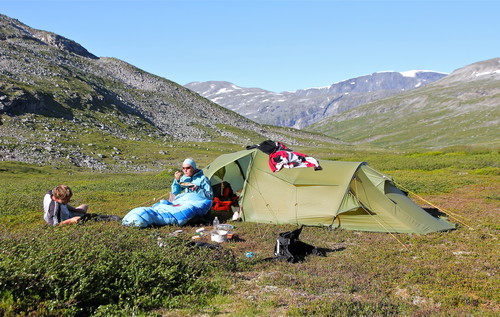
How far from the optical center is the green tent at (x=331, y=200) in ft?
42.9

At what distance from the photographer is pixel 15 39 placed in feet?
348

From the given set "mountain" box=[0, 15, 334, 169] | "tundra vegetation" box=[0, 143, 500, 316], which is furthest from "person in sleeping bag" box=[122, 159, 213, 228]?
"mountain" box=[0, 15, 334, 169]

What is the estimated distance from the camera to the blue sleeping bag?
12.0m

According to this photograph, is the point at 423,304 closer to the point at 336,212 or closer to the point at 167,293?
the point at 167,293

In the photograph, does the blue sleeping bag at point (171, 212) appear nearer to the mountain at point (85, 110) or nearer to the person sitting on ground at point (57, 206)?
the person sitting on ground at point (57, 206)

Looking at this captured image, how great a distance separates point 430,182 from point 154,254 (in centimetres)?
2412

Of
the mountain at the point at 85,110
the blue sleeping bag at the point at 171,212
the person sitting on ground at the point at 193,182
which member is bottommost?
the blue sleeping bag at the point at 171,212

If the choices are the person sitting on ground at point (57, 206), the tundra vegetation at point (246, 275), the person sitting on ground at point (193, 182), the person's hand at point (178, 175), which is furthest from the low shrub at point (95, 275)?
the person's hand at point (178, 175)

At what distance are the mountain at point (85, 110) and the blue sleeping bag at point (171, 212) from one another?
40.8m

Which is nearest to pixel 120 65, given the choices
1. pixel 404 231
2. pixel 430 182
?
pixel 430 182

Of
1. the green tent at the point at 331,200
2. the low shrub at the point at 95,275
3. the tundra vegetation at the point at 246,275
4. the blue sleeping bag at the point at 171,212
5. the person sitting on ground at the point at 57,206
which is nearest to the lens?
the low shrub at the point at 95,275

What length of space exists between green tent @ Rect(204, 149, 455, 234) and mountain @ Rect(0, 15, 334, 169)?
137 ft

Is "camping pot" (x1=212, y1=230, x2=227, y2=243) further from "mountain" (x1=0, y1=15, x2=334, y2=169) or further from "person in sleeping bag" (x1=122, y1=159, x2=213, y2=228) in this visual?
"mountain" (x1=0, y1=15, x2=334, y2=169)

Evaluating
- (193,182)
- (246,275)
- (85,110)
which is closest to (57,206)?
(193,182)
